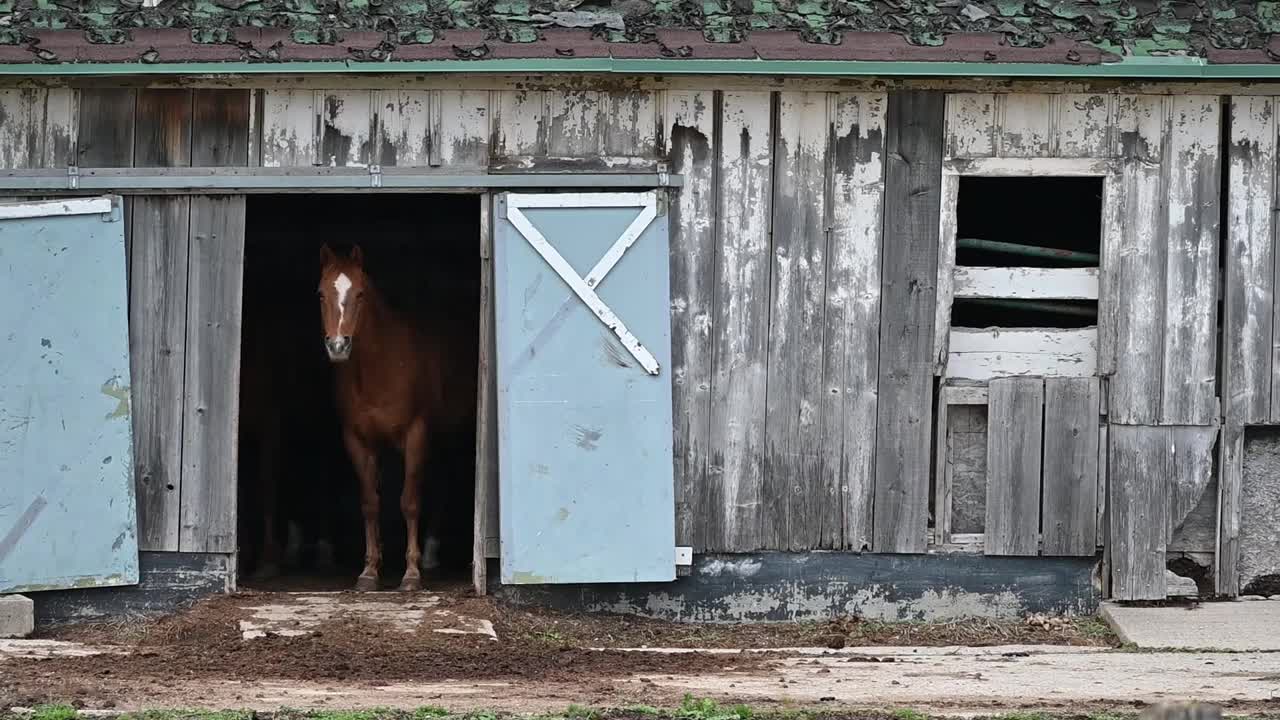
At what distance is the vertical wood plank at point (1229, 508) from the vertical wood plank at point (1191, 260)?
18 cm

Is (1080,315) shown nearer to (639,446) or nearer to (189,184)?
(639,446)

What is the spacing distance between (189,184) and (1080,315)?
506cm

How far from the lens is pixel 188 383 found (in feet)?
32.3

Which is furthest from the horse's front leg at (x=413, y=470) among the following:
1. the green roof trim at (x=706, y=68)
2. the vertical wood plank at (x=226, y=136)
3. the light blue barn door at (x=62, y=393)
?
the green roof trim at (x=706, y=68)

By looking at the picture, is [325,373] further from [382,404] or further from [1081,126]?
[1081,126]

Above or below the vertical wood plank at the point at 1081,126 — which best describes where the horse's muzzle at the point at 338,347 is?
below

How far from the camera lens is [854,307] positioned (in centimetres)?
994

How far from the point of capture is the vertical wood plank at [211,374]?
9.80m

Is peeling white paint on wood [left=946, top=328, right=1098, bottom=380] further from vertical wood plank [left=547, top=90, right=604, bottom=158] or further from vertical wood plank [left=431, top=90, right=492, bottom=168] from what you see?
vertical wood plank [left=431, top=90, right=492, bottom=168]

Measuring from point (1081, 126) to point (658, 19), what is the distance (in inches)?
94.4

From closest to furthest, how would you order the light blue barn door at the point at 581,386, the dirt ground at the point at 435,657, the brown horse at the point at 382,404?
the dirt ground at the point at 435,657 < the light blue barn door at the point at 581,386 < the brown horse at the point at 382,404

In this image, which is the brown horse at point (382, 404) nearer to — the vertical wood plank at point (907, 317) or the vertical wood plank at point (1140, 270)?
the vertical wood plank at point (907, 317)

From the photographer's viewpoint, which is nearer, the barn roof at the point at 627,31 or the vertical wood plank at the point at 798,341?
the barn roof at the point at 627,31

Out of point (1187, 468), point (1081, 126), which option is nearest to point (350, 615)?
point (1187, 468)
